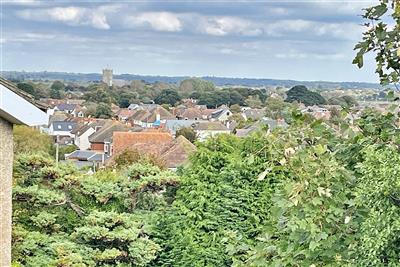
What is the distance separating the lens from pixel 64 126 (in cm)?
6844

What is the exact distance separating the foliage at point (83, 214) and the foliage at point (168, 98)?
262 ft

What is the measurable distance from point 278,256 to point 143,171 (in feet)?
31.9

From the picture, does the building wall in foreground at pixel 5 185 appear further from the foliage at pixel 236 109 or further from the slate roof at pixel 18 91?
the foliage at pixel 236 109

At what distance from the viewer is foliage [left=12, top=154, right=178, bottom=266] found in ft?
35.8

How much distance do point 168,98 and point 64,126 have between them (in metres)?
28.3

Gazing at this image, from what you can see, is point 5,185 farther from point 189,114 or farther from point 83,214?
point 189,114

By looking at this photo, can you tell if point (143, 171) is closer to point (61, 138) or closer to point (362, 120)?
point (362, 120)

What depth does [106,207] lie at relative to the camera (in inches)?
501

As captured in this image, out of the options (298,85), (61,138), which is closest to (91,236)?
(61,138)

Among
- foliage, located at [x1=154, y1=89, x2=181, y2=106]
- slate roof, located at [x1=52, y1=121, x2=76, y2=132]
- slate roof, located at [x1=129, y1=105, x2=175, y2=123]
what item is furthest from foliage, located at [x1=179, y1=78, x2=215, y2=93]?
slate roof, located at [x1=52, y1=121, x2=76, y2=132]

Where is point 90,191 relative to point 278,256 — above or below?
below

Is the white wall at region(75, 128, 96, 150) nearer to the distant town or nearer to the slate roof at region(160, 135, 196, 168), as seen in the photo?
the distant town

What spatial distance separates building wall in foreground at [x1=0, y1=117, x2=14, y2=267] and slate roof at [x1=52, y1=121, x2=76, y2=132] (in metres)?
63.4

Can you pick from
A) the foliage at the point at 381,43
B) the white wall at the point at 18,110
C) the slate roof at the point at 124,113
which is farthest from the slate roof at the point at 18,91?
the slate roof at the point at 124,113
